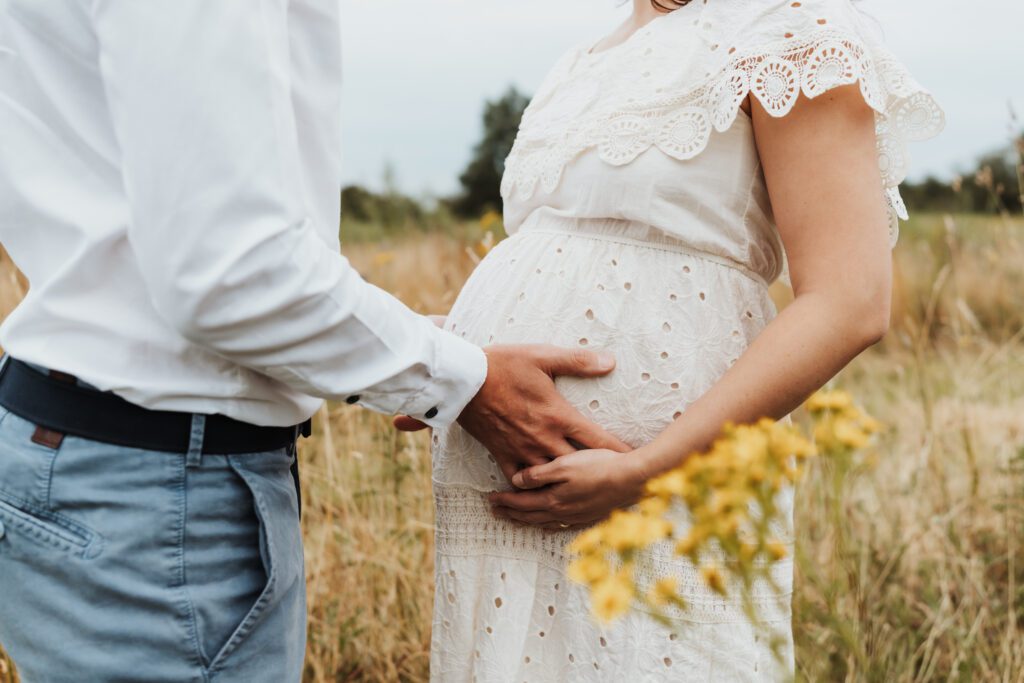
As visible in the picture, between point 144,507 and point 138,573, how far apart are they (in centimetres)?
8

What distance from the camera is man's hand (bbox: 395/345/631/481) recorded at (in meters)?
1.39

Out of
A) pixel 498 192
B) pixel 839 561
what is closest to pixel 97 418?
pixel 839 561

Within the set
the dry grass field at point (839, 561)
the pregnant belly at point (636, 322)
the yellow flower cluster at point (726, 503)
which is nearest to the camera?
the yellow flower cluster at point (726, 503)

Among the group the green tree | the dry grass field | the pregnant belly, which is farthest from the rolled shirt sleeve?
the green tree

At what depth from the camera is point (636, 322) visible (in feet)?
5.03

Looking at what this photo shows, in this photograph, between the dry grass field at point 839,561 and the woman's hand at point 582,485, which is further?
the dry grass field at point 839,561

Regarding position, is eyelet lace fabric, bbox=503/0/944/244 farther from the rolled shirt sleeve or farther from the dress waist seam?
the rolled shirt sleeve

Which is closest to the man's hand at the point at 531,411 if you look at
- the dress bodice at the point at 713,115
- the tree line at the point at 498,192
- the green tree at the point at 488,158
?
the dress bodice at the point at 713,115

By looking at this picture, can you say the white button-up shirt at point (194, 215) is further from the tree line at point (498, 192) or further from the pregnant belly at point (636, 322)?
the tree line at point (498, 192)

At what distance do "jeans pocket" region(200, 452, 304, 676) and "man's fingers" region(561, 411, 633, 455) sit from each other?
1.41ft

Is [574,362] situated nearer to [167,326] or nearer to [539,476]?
[539,476]

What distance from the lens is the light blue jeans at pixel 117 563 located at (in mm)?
1119

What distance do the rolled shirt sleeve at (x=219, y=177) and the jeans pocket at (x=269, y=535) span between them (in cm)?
18

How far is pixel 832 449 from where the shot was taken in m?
0.85
